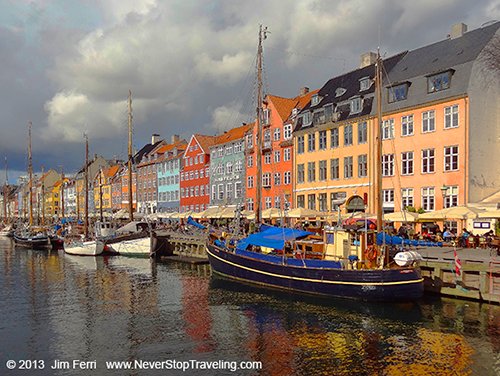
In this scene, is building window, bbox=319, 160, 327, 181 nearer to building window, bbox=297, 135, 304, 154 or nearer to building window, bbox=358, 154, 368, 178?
building window, bbox=297, 135, 304, 154

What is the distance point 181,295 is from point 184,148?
61.2 m

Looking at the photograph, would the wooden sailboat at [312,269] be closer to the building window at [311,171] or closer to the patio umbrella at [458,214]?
the patio umbrella at [458,214]

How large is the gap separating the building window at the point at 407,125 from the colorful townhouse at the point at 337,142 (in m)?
3.25

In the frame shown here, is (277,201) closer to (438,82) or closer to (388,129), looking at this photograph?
(388,129)

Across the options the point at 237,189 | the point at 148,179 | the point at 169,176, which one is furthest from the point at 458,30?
the point at 148,179

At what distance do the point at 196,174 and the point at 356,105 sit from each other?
37.1 metres

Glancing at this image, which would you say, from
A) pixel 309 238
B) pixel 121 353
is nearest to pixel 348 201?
pixel 309 238

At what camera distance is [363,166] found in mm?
46906

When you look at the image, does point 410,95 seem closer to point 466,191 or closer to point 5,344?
point 466,191

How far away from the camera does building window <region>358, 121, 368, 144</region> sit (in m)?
46.7

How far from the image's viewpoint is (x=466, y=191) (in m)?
37.8

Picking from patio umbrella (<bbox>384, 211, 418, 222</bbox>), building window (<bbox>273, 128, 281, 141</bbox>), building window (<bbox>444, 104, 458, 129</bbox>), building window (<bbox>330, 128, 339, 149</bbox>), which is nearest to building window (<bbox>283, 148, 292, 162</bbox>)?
building window (<bbox>273, 128, 281, 141</bbox>)

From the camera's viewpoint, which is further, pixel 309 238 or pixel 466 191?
pixel 466 191

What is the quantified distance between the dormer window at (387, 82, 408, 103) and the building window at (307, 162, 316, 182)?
1179 centimetres
